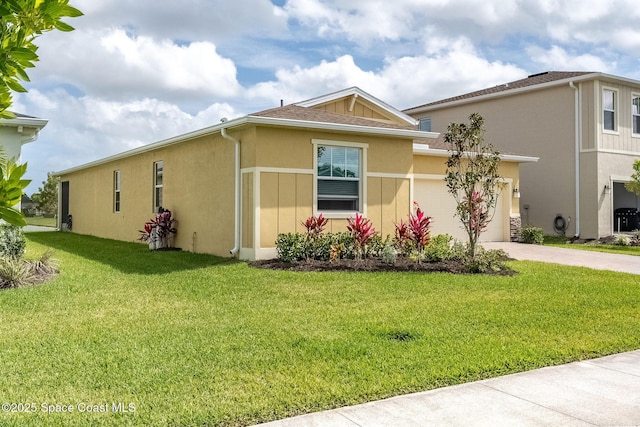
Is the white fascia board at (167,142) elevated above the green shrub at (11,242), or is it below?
above

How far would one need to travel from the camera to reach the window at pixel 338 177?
1247 centimetres

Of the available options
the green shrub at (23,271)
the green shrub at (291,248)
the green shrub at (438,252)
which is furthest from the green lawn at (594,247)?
the green shrub at (23,271)

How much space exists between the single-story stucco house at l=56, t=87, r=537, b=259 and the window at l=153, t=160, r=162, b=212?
0.10 ft

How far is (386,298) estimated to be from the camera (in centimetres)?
788

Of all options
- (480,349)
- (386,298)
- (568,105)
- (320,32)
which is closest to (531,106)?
(568,105)

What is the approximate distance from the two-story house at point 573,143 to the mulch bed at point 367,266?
33.6 feet

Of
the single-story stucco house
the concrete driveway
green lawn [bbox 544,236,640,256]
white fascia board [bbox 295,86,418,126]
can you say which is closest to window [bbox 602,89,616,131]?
green lawn [bbox 544,236,640,256]

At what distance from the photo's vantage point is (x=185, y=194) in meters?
14.7

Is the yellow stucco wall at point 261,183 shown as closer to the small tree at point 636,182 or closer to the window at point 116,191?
the window at point 116,191

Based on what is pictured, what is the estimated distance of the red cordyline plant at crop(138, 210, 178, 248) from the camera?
48.8ft

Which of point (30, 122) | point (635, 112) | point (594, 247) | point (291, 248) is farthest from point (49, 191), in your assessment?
point (635, 112)

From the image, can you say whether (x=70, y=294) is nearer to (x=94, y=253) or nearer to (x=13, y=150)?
(x=13, y=150)

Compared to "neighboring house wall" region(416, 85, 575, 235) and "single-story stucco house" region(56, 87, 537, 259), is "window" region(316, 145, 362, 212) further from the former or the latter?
"neighboring house wall" region(416, 85, 575, 235)

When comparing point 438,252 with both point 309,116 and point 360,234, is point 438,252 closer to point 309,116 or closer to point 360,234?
point 360,234
